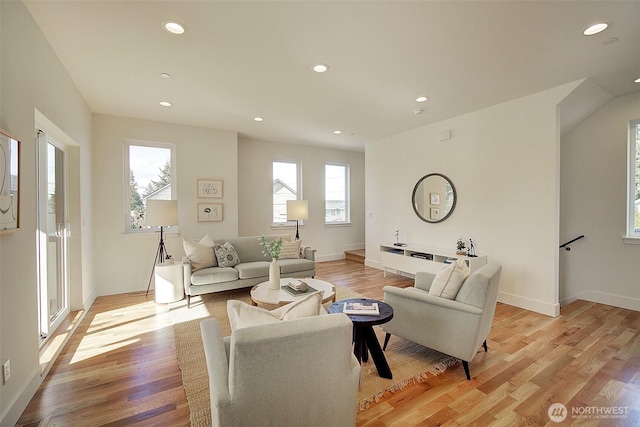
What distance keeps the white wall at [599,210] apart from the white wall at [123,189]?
5.45 m

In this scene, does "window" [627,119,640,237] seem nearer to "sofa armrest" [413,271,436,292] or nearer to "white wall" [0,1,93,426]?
"sofa armrest" [413,271,436,292]

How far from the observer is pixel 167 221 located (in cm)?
400

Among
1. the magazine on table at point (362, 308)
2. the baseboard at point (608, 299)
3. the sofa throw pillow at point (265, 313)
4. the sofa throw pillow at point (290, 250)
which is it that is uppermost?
the sofa throw pillow at point (265, 313)

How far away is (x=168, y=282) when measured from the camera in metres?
3.85

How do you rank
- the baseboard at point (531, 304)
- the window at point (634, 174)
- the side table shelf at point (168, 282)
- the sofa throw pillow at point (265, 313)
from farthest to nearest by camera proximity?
the side table shelf at point (168, 282) < the window at point (634, 174) < the baseboard at point (531, 304) < the sofa throw pillow at point (265, 313)

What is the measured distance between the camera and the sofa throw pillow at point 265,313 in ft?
4.72

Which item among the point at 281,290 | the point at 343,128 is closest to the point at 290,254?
the point at 281,290

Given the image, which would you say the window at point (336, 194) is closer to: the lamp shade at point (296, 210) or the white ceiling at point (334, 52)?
the lamp shade at point (296, 210)

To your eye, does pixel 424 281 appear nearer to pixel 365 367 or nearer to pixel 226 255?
pixel 365 367

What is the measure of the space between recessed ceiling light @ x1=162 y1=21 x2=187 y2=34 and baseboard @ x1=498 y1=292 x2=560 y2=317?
15.7 ft

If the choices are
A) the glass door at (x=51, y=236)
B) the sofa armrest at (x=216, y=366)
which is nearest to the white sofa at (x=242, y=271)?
the glass door at (x=51, y=236)

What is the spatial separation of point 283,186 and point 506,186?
4245 millimetres

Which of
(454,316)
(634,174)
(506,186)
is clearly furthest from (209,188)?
(634,174)

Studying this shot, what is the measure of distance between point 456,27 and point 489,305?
2234 millimetres
